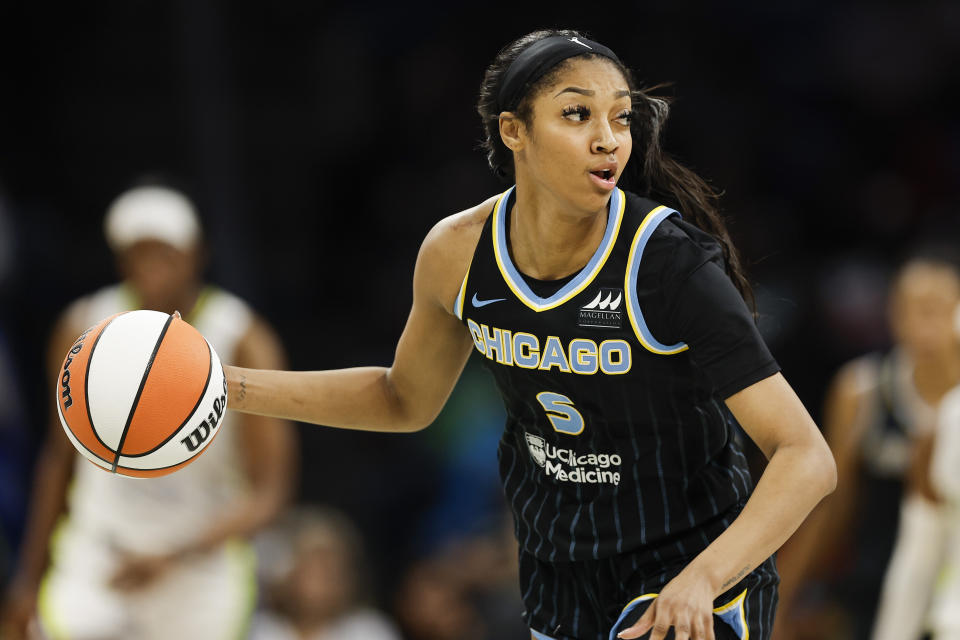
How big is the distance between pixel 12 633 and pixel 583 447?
3.97 m

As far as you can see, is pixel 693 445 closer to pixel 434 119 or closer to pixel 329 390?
pixel 329 390

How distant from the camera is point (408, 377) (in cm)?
369

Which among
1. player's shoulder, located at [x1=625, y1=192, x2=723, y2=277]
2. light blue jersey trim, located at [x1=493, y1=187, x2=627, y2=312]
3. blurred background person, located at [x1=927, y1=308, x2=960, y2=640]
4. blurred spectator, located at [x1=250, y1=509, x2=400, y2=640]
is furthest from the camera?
blurred spectator, located at [x1=250, y1=509, x2=400, y2=640]

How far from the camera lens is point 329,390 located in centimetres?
364

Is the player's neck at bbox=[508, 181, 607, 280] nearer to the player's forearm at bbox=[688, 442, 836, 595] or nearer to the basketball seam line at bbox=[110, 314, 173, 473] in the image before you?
the player's forearm at bbox=[688, 442, 836, 595]

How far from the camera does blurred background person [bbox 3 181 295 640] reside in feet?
19.4

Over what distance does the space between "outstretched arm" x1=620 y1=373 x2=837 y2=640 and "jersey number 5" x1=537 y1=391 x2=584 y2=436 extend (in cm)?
45

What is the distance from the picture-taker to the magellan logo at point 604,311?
10.4 feet

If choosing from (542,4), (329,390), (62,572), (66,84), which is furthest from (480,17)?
(329,390)

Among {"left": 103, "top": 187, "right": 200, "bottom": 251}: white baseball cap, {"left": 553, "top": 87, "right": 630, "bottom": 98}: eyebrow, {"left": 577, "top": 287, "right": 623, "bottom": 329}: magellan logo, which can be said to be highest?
{"left": 553, "top": 87, "right": 630, "bottom": 98}: eyebrow

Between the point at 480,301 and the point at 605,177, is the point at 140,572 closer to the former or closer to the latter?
the point at 480,301

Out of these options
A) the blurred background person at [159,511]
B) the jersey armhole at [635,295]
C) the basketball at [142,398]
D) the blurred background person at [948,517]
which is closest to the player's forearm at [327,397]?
the basketball at [142,398]

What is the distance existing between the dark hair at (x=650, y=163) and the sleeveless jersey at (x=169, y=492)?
2.74 metres

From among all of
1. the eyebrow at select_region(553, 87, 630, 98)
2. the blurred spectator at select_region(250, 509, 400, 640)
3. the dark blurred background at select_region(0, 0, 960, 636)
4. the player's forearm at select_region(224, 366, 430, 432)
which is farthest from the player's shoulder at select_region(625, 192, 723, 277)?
the dark blurred background at select_region(0, 0, 960, 636)
